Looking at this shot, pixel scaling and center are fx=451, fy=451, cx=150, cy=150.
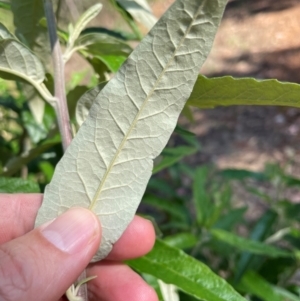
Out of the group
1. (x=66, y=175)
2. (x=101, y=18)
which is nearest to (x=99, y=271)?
(x=66, y=175)

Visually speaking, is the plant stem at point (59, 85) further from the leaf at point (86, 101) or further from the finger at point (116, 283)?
the finger at point (116, 283)

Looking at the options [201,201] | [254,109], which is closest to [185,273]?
[201,201]

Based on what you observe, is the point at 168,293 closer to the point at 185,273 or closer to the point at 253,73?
the point at 185,273

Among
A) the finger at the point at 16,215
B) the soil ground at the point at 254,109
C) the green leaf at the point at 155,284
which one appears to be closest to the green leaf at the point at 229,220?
the green leaf at the point at 155,284

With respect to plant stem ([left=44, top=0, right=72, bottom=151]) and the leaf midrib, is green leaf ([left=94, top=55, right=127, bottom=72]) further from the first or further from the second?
the leaf midrib

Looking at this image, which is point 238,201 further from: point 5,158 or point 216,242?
point 5,158

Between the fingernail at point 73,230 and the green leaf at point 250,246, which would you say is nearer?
the fingernail at point 73,230
